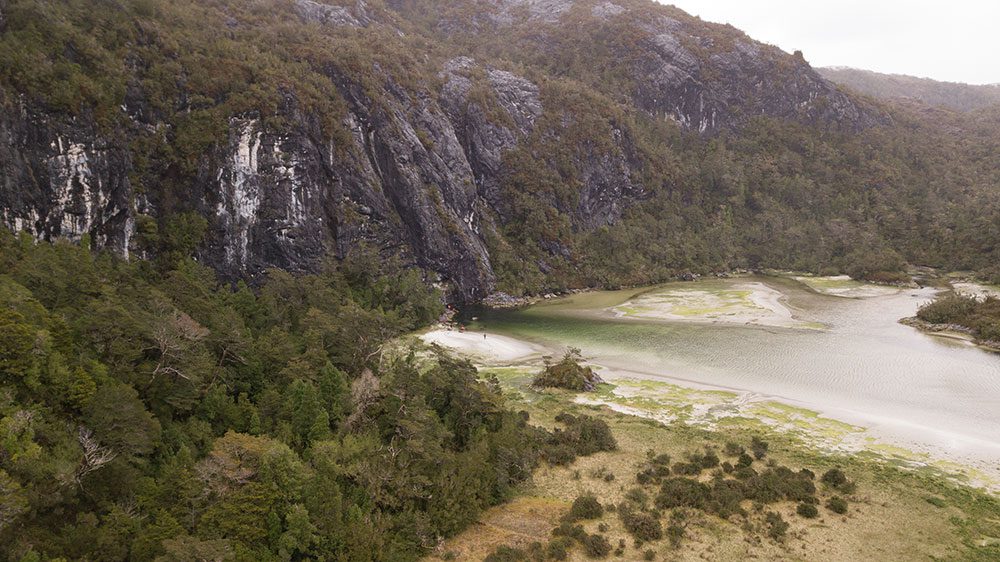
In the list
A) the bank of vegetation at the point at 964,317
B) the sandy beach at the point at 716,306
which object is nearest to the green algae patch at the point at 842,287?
the sandy beach at the point at 716,306

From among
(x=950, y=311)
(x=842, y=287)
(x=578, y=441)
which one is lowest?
(x=578, y=441)

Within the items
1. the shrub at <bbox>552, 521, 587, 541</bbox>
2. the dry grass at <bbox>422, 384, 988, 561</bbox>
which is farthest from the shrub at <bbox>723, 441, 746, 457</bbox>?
the shrub at <bbox>552, 521, 587, 541</bbox>

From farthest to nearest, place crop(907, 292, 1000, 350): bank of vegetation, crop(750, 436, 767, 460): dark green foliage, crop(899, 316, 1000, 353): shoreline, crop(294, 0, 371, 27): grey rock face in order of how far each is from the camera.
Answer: crop(294, 0, 371, 27): grey rock face
crop(907, 292, 1000, 350): bank of vegetation
crop(899, 316, 1000, 353): shoreline
crop(750, 436, 767, 460): dark green foliage

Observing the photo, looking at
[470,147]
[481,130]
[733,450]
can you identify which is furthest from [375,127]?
[733,450]

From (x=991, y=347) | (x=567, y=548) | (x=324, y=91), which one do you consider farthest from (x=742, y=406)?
(x=324, y=91)

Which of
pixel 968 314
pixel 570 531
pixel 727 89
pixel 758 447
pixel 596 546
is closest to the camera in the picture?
pixel 596 546

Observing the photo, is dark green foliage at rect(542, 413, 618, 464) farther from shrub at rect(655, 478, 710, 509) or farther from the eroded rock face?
the eroded rock face

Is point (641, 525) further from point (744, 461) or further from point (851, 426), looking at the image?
point (851, 426)
